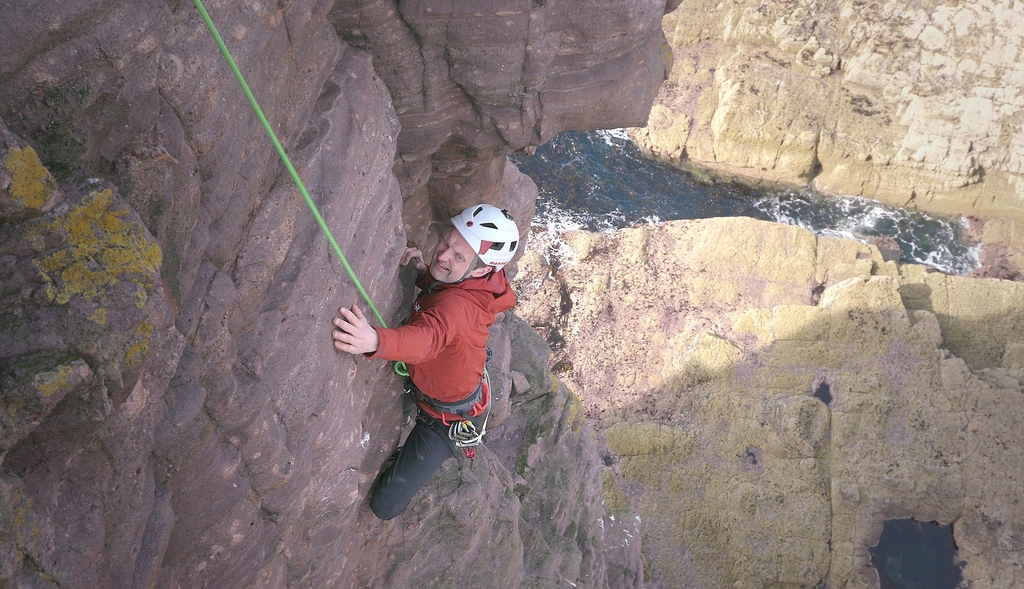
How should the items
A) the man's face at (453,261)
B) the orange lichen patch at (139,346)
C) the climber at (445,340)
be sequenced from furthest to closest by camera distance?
the man's face at (453,261)
the climber at (445,340)
the orange lichen patch at (139,346)

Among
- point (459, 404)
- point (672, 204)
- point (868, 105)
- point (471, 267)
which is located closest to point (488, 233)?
point (471, 267)

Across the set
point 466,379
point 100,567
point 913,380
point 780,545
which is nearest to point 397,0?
point 466,379

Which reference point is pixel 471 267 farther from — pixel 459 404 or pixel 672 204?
pixel 672 204

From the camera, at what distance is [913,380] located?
53.0 feet

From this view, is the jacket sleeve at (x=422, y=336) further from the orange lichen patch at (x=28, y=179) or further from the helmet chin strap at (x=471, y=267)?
the orange lichen patch at (x=28, y=179)

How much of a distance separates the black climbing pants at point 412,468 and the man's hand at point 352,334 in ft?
6.03

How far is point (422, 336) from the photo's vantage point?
5656 mm

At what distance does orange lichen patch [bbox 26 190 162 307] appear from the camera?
116 inches

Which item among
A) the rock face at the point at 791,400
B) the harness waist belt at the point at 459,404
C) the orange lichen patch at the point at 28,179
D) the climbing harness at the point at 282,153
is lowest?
the rock face at the point at 791,400

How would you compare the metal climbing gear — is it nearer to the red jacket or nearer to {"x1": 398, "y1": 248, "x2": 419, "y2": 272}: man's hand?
the red jacket

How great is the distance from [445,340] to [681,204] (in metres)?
21.4

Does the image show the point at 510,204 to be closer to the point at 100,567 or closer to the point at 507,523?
the point at 507,523

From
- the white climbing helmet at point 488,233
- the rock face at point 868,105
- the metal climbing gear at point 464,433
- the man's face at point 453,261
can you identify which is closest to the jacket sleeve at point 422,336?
the man's face at point 453,261

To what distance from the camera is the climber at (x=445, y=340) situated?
5594 mm
